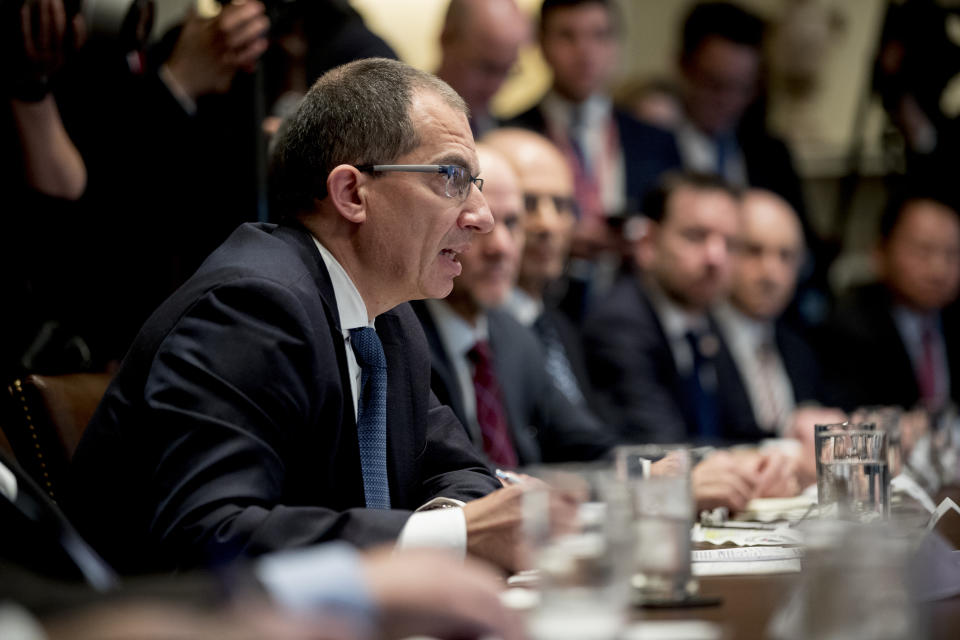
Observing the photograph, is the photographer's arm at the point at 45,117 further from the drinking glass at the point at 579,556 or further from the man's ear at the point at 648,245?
the man's ear at the point at 648,245

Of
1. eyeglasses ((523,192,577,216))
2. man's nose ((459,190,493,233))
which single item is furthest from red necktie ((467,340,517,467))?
man's nose ((459,190,493,233))

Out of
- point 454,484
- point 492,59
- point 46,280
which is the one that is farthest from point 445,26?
point 454,484

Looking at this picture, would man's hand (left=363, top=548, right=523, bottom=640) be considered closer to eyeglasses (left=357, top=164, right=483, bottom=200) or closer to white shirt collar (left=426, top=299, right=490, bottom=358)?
eyeglasses (left=357, top=164, right=483, bottom=200)

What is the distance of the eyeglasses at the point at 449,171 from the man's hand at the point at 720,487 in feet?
1.88

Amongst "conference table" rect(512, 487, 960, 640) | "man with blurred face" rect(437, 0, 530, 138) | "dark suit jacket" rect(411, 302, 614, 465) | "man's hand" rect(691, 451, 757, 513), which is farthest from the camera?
"man with blurred face" rect(437, 0, 530, 138)

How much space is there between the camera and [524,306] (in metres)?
3.54

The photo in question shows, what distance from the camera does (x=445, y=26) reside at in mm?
3592

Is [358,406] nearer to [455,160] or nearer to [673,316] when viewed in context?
[455,160]

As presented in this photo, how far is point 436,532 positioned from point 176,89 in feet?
4.73

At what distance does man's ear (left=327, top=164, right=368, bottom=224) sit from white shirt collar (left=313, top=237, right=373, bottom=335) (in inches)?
2.5

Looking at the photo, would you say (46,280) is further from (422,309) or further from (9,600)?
(9,600)

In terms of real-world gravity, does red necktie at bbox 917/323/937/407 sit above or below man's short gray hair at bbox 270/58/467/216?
below

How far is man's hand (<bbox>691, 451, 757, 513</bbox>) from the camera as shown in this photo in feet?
6.57

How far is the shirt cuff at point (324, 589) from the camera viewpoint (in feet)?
3.08
